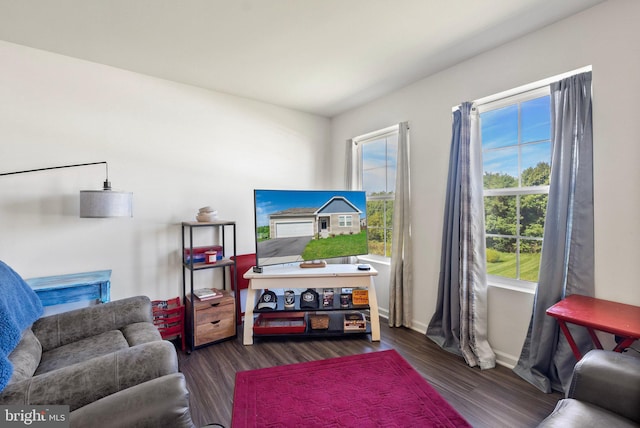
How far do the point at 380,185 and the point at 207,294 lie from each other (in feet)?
7.52

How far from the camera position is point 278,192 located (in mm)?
2842

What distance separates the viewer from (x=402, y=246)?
3033 millimetres

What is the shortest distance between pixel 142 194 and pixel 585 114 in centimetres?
357

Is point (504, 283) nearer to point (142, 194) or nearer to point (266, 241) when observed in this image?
point (266, 241)

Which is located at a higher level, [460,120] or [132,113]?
[132,113]

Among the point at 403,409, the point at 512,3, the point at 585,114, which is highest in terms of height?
the point at 512,3

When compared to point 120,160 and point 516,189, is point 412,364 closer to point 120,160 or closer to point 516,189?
point 516,189

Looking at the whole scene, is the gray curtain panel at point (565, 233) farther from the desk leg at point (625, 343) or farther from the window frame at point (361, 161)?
the window frame at point (361, 161)

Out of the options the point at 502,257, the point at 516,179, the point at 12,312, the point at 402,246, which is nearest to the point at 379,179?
the point at 402,246

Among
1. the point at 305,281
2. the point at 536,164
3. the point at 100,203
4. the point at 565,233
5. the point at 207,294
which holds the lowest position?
the point at 207,294

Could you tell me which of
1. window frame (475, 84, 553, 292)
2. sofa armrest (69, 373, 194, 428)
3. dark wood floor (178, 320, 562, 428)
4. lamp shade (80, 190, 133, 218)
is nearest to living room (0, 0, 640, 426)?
window frame (475, 84, 553, 292)

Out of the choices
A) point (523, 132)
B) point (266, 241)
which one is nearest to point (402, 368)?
point (266, 241)

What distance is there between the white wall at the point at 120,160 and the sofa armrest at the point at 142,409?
1.85m

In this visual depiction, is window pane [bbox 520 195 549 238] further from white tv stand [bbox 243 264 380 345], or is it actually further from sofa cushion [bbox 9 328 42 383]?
sofa cushion [bbox 9 328 42 383]
